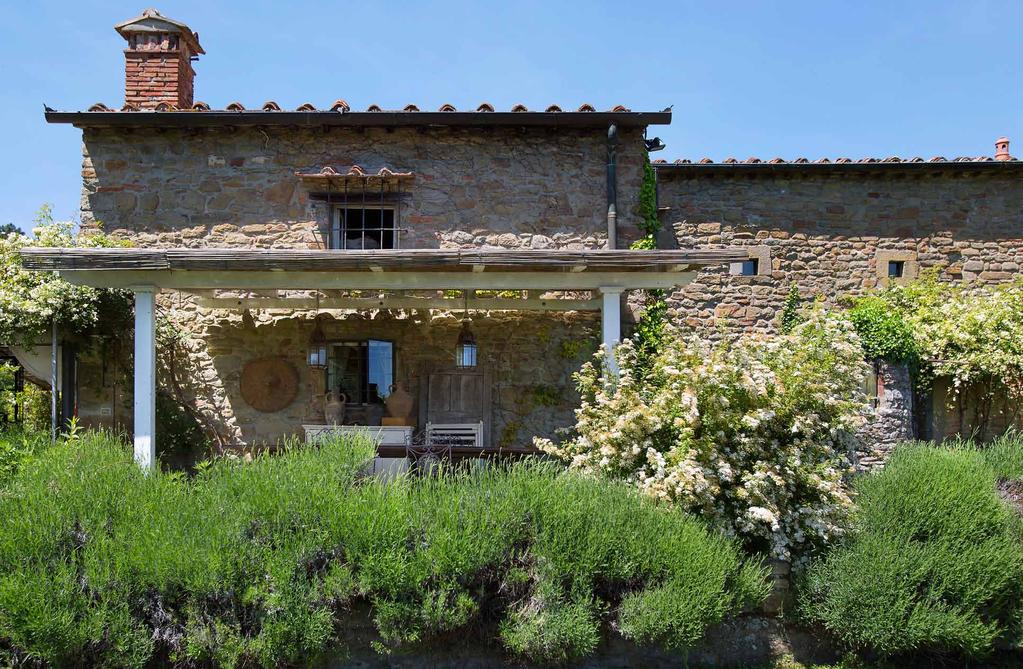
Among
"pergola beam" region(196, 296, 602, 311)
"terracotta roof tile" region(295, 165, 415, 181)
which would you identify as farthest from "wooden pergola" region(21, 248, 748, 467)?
"terracotta roof tile" region(295, 165, 415, 181)

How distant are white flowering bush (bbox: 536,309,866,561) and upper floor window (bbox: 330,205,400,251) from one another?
3.66m

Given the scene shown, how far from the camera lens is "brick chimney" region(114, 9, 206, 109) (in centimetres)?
823

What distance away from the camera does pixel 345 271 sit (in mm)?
6121

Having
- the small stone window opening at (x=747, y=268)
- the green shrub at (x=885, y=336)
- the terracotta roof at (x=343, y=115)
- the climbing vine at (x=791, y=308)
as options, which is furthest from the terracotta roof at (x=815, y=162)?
the green shrub at (x=885, y=336)

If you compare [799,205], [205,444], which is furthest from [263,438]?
[799,205]

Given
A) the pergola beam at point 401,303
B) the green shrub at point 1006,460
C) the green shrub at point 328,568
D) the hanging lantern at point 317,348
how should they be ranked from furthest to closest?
the pergola beam at point 401,303 < the hanging lantern at point 317,348 < the green shrub at point 1006,460 < the green shrub at point 328,568

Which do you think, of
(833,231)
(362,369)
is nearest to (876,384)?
(833,231)

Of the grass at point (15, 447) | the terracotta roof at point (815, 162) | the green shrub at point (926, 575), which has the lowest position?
the green shrub at point (926, 575)

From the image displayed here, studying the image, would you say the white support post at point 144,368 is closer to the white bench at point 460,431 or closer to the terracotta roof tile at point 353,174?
the terracotta roof tile at point 353,174

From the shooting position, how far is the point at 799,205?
849 cm

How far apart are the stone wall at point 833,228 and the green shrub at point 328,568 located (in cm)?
456

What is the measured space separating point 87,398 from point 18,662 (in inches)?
176

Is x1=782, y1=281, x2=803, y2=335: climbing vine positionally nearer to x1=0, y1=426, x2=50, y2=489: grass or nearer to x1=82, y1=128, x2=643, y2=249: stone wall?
x1=82, y1=128, x2=643, y2=249: stone wall

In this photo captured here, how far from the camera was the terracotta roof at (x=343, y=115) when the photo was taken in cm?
762
